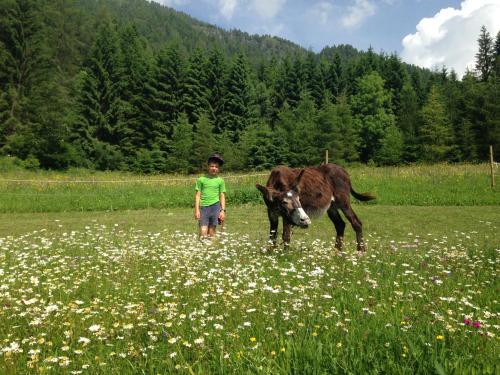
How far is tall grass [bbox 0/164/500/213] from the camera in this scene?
19516mm

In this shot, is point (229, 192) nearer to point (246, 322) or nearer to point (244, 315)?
point (244, 315)

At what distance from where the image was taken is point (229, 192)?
21.8m

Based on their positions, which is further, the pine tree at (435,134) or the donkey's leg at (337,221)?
the pine tree at (435,134)

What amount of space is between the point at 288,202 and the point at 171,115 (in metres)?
59.8

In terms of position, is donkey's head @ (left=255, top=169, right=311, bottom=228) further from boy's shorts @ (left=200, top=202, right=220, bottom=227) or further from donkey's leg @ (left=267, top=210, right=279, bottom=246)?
boy's shorts @ (left=200, top=202, right=220, bottom=227)

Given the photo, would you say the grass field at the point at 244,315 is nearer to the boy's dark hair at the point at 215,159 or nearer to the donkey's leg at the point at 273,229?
the donkey's leg at the point at 273,229

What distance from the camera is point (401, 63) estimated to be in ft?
281

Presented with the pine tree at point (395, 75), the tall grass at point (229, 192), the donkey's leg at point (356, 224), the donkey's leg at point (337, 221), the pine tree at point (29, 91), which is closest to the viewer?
the donkey's leg at point (356, 224)

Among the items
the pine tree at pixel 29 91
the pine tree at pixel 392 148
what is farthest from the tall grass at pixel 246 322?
the pine tree at pixel 392 148

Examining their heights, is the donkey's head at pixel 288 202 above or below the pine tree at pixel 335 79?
below

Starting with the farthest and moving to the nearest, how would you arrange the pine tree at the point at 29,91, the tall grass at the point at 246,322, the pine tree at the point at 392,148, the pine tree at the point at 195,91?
the pine tree at the point at 195,91 < the pine tree at the point at 392,148 < the pine tree at the point at 29,91 < the tall grass at the point at 246,322

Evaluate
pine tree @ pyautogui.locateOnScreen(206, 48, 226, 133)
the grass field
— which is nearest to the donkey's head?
the grass field

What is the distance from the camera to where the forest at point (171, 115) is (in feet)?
156

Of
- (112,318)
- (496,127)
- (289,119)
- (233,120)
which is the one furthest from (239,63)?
(112,318)
